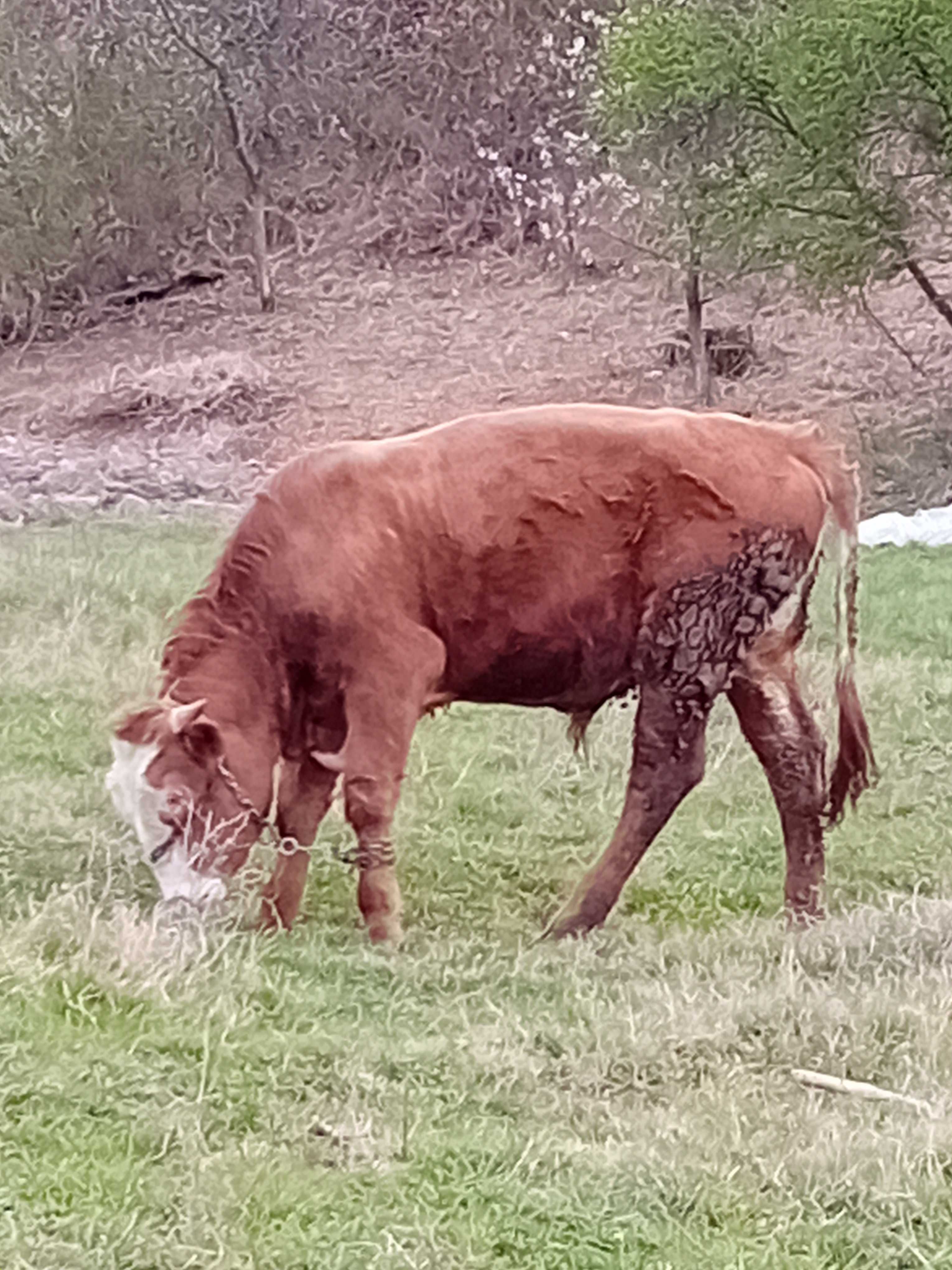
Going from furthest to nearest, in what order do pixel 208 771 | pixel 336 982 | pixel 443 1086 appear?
1. pixel 208 771
2. pixel 336 982
3. pixel 443 1086

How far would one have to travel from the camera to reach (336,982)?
10.4 ft

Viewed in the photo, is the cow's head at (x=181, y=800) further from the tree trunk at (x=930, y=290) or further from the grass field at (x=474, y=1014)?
the tree trunk at (x=930, y=290)

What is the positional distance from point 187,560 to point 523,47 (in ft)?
5.62

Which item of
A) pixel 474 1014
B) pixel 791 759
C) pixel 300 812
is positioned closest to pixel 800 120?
pixel 791 759

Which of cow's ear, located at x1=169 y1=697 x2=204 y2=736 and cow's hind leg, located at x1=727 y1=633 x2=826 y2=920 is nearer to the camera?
cow's ear, located at x1=169 y1=697 x2=204 y2=736

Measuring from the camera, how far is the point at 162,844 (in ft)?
11.2

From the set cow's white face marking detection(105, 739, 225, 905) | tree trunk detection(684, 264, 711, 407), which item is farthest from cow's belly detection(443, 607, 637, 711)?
tree trunk detection(684, 264, 711, 407)

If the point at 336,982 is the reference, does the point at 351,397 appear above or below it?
above

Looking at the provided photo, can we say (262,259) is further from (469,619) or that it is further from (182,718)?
(182,718)

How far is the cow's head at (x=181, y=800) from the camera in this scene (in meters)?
3.40

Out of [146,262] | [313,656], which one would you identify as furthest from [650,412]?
[146,262]

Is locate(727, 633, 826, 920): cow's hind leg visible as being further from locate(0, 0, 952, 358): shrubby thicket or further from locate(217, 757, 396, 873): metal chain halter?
locate(0, 0, 952, 358): shrubby thicket

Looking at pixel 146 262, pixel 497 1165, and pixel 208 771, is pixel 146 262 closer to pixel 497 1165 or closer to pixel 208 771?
pixel 208 771

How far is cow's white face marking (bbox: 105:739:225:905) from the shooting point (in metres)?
3.40
